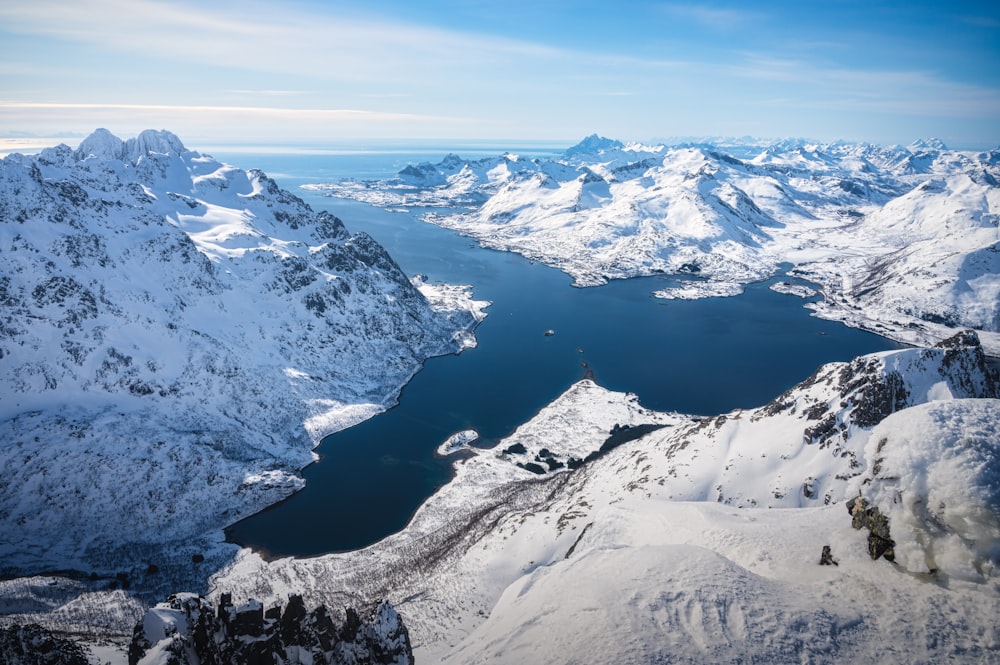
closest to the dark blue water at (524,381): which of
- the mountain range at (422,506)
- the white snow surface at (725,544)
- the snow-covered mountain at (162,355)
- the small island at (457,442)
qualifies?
the small island at (457,442)

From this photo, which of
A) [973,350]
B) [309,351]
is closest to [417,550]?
[309,351]

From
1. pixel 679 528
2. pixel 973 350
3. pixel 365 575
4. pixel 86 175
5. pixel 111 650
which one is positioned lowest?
pixel 365 575

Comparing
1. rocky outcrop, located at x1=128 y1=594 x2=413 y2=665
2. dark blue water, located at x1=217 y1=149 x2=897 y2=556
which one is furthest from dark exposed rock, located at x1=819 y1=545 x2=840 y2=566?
dark blue water, located at x1=217 y1=149 x2=897 y2=556

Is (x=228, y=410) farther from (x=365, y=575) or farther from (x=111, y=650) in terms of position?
(x=111, y=650)

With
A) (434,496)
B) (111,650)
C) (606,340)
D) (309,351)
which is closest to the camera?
(111,650)

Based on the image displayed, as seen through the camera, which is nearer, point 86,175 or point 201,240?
point 86,175
